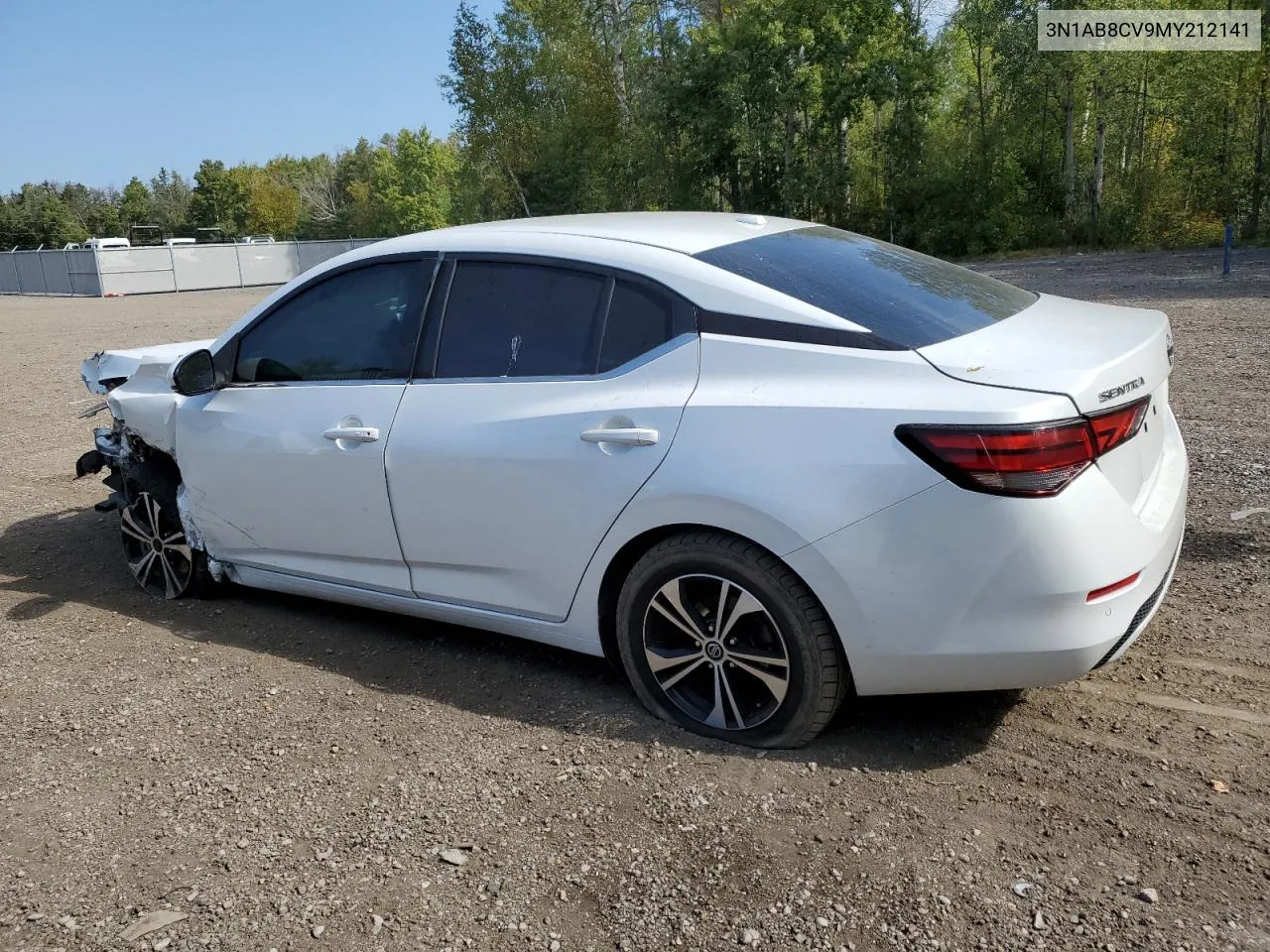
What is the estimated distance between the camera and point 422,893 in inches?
106

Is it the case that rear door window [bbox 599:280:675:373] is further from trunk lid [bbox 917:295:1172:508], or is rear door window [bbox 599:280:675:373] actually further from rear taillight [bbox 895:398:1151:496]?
rear taillight [bbox 895:398:1151:496]

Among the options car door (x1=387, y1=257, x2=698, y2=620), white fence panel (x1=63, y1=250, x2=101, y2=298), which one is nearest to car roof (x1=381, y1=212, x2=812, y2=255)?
car door (x1=387, y1=257, x2=698, y2=620)

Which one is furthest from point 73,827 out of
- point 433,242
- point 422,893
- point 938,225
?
point 938,225

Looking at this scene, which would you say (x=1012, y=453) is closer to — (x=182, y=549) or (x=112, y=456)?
(x=182, y=549)

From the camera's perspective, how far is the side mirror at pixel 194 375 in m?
4.32

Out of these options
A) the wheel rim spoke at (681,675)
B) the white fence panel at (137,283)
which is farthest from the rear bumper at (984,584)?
the white fence panel at (137,283)

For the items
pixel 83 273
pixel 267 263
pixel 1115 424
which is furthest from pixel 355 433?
pixel 267 263

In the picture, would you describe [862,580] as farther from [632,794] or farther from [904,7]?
[904,7]

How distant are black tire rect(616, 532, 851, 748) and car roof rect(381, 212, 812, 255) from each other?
1.08 m

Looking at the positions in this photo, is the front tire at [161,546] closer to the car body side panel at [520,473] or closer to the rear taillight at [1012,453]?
the car body side panel at [520,473]

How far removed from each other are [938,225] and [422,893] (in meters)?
35.5

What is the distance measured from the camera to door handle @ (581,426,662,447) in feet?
10.3

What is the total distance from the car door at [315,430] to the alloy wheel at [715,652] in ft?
3.81

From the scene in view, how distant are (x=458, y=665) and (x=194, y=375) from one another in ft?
5.60
